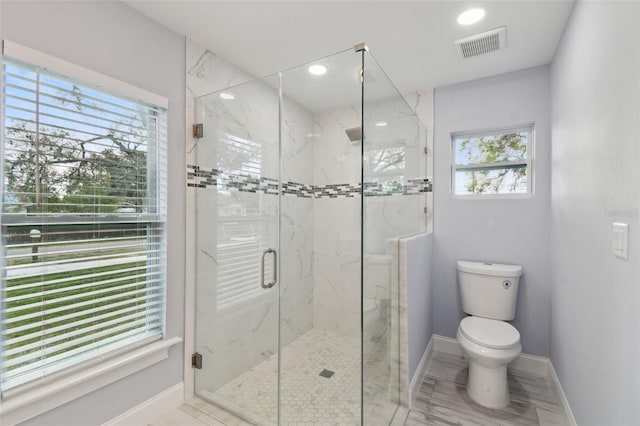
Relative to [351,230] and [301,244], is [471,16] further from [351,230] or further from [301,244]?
[301,244]

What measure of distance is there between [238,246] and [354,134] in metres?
1.01

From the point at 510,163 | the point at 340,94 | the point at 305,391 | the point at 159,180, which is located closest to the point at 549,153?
the point at 510,163

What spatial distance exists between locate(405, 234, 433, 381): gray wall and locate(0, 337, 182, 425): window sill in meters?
1.52

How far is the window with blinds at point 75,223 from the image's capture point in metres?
1.28

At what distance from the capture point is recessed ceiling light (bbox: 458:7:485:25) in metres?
1.66

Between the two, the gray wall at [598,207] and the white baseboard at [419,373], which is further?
the white baseboard at [419,373]

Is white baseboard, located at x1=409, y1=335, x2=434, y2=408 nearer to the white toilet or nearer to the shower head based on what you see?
the white toilet

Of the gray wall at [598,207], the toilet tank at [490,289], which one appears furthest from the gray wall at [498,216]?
the gray wall at [598,207]

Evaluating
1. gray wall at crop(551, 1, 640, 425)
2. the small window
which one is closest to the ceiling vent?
gray wall at crop(551, 1, 640, 425)

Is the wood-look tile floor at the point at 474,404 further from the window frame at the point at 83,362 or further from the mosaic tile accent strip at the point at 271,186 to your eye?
the window frame at the point at 83,362

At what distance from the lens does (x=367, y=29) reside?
5.93ft

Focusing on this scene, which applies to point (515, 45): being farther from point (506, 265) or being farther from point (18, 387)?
point (18, 387)

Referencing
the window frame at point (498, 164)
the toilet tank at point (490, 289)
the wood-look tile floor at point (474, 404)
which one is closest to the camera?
the wood-look tile floor at point (474, 404)

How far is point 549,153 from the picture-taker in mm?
2223
